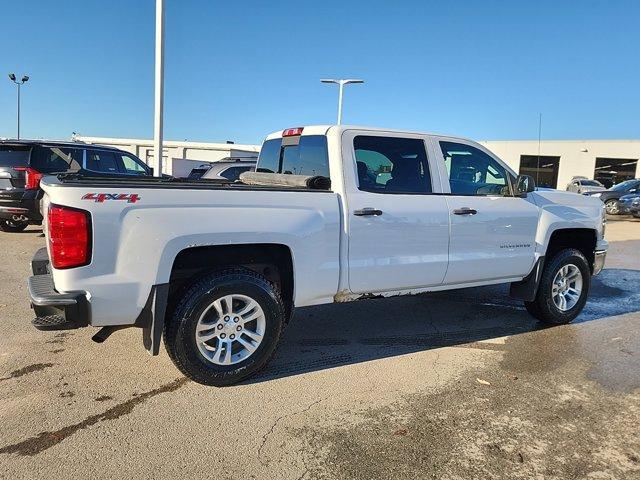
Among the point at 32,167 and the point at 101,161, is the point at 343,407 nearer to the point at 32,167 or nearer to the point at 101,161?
the point at 32,167

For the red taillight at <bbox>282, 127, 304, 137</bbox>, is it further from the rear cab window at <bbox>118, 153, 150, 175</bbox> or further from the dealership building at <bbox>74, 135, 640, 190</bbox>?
the dealership building at <bbox>74, 135, 640, 190</bbox>

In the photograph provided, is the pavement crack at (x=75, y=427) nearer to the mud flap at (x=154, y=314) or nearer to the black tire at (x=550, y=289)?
the mud flap at (x=154, y=314)

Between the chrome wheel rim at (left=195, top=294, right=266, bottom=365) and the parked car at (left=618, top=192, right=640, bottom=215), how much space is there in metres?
20.5

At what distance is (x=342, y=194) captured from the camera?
13.5ft

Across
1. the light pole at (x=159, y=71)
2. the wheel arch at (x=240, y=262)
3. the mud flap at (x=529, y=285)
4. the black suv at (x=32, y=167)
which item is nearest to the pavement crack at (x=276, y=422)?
the wheel arch at (x=240, y=262)

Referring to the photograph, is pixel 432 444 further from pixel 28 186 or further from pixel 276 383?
pixel 28 186

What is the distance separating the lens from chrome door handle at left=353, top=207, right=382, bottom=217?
4.12m

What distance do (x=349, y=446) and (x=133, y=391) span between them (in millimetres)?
1649

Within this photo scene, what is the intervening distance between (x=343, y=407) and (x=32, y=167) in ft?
28.4

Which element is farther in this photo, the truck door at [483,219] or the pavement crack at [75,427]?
the truck door at [483,219]

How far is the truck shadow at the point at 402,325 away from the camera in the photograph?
4.48 metres

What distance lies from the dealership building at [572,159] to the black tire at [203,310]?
3807cm

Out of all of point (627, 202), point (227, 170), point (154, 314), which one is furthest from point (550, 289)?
point (627, 202)

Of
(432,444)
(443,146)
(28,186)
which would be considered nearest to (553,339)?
(443,146)
